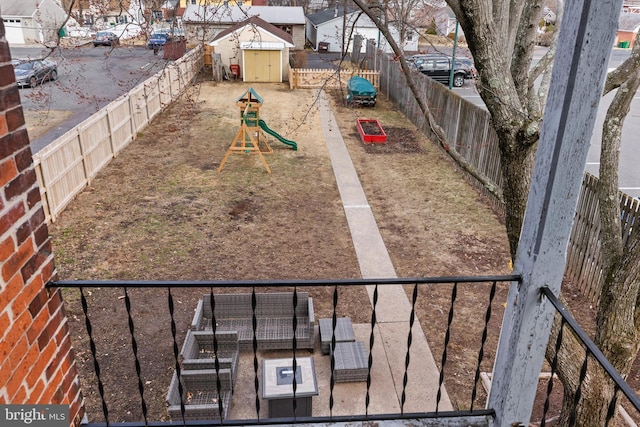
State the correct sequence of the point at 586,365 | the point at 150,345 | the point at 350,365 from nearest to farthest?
the point at 586,365 < the point at 350,365 < the point at 150,345

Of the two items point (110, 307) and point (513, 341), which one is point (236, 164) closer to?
point (110, 307)

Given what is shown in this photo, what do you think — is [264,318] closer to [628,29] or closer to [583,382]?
[583,382]

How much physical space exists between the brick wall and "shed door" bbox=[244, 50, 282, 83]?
2374 cm

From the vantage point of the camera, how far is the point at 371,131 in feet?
52.3

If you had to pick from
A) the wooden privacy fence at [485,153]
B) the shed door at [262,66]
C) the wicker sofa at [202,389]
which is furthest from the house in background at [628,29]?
the wicker sofa at [202,389]

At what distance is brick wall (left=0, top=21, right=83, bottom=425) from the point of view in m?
1.99

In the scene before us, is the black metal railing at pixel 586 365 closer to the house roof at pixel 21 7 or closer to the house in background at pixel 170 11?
the house in background at pixel 170 11

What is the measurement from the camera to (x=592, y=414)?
4.11m

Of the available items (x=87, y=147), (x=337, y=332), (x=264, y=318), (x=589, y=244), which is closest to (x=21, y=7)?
(x=87, y=147)

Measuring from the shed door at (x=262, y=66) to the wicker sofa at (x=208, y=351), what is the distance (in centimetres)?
2109

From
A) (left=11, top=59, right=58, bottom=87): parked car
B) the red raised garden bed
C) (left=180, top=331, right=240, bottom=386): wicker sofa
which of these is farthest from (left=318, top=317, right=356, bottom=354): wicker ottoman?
the red raised garden bed

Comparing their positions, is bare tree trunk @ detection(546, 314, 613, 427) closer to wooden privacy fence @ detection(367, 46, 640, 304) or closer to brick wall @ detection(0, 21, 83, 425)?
wooden privacy fence @ detection(367, 46, 640, 304)

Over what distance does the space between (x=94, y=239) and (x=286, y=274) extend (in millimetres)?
3681

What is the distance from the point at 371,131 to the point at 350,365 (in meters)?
11.4
